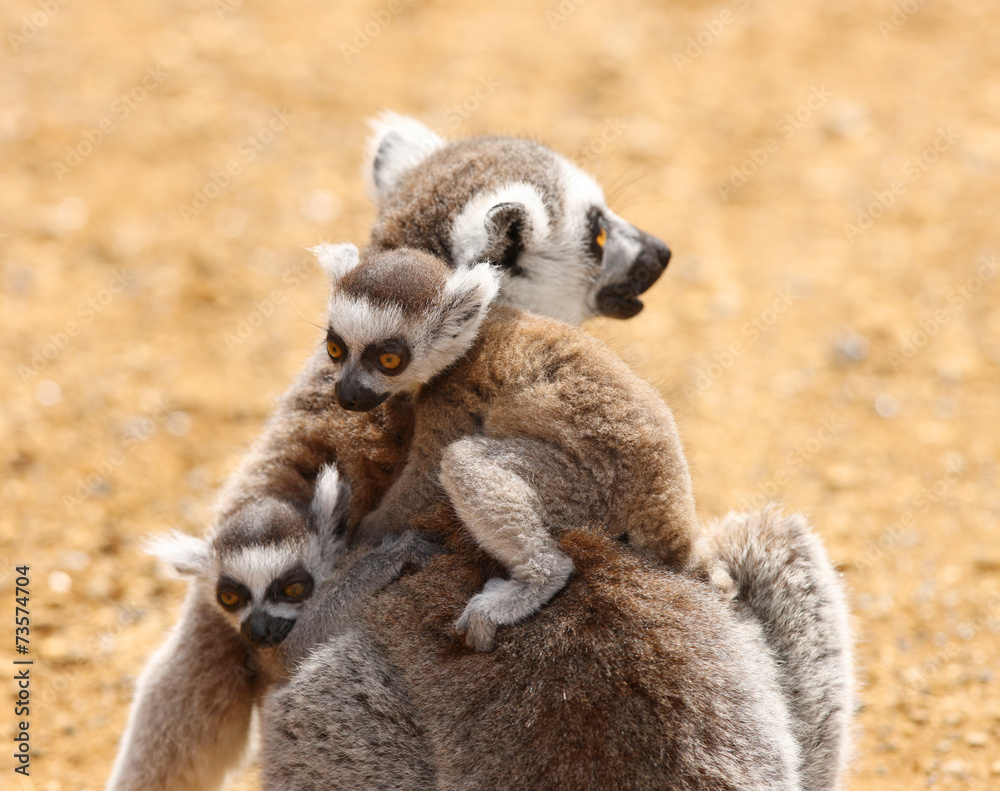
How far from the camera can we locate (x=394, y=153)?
5641 millimetres

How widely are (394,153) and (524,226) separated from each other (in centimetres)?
135

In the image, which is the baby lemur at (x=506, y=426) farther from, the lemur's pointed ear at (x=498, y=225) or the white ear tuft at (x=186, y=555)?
the white ear tuft at (x=186, y=555)

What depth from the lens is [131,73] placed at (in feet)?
38.4

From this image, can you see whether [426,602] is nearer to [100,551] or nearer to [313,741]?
[313,741]

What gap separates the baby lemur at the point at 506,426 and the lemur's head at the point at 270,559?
0.69ft

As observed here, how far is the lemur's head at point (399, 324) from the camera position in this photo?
4.29 metres

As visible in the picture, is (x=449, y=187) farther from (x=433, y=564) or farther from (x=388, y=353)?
(x=433, y=564)

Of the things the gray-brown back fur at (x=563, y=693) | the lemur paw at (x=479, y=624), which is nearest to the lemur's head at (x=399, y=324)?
the gray-brown back fur at (x=563, y=693)

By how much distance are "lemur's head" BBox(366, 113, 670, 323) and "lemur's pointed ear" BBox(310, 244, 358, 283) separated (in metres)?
0.15

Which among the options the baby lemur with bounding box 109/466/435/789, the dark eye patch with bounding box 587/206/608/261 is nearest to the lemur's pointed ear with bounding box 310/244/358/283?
the baby lemur with bounding box 109/466/435/789

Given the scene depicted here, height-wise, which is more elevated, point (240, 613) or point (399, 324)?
point (399, 324)

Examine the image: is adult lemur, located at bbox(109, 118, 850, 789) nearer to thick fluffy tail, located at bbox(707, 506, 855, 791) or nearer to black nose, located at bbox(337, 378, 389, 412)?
thick fluffy tail, located at bbox(707, 506, 855, 791)

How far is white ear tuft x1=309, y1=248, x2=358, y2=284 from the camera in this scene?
4.72 metres

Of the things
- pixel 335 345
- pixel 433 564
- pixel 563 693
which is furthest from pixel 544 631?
pixel 335 345
